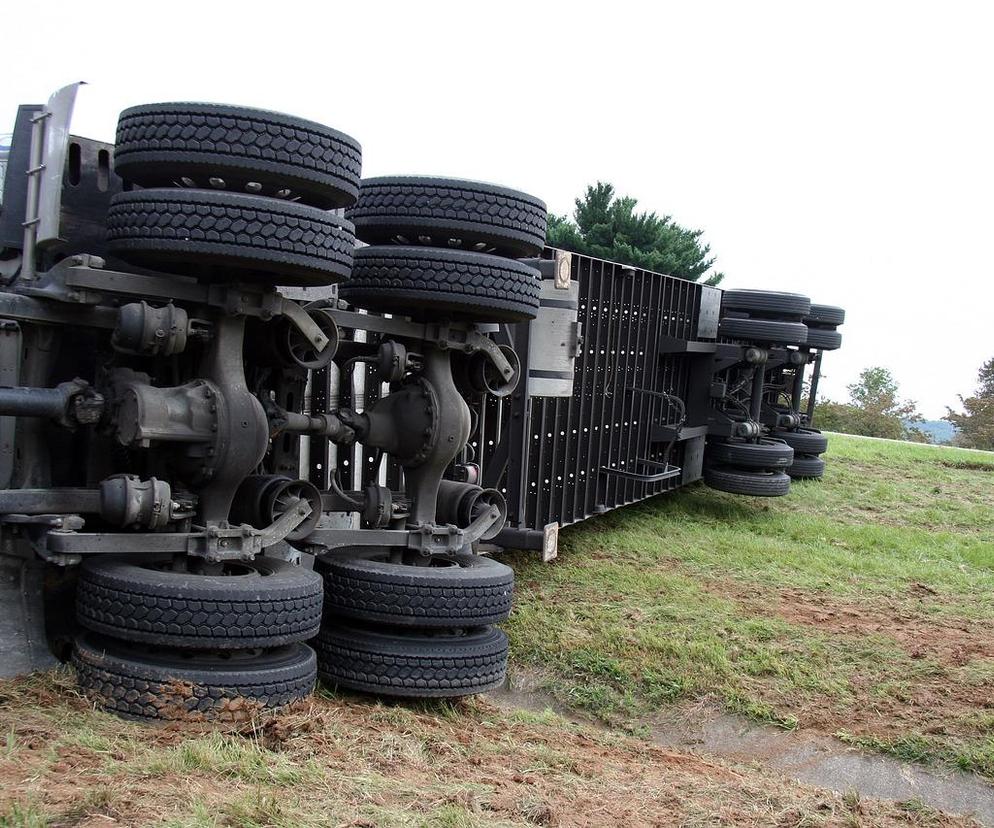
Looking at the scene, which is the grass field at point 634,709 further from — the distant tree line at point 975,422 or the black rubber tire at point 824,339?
the distant tree line at point 975,422

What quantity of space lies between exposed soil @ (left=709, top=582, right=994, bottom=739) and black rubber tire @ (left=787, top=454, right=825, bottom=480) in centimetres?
478

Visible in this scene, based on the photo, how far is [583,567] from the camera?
8.62 meters

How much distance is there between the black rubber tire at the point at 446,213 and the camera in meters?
5.39

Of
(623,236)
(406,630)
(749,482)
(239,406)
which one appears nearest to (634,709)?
(406,630)

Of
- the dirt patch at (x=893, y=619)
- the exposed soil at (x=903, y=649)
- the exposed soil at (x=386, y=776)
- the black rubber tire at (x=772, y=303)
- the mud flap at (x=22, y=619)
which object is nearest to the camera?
the exposed soil at (x=386, y=776)

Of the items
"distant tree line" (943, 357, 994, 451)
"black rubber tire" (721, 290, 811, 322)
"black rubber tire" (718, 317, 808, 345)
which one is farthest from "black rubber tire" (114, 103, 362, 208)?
"distant tree line" (943, 357, 994, 451)

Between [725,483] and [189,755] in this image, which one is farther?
[725,483]

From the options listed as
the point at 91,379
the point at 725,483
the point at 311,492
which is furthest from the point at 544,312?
the point at 725,483

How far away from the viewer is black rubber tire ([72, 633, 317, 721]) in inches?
166

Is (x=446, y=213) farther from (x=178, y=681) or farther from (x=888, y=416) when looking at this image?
(x=888, y=416)

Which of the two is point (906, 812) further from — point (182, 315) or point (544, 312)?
point (544, 312)

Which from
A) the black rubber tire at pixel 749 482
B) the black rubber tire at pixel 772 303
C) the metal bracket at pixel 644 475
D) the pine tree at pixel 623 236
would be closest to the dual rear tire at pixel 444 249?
the metal bracket at pixel 644 475

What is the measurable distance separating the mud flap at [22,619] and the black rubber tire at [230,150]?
1753mm

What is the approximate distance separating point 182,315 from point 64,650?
159 cm
